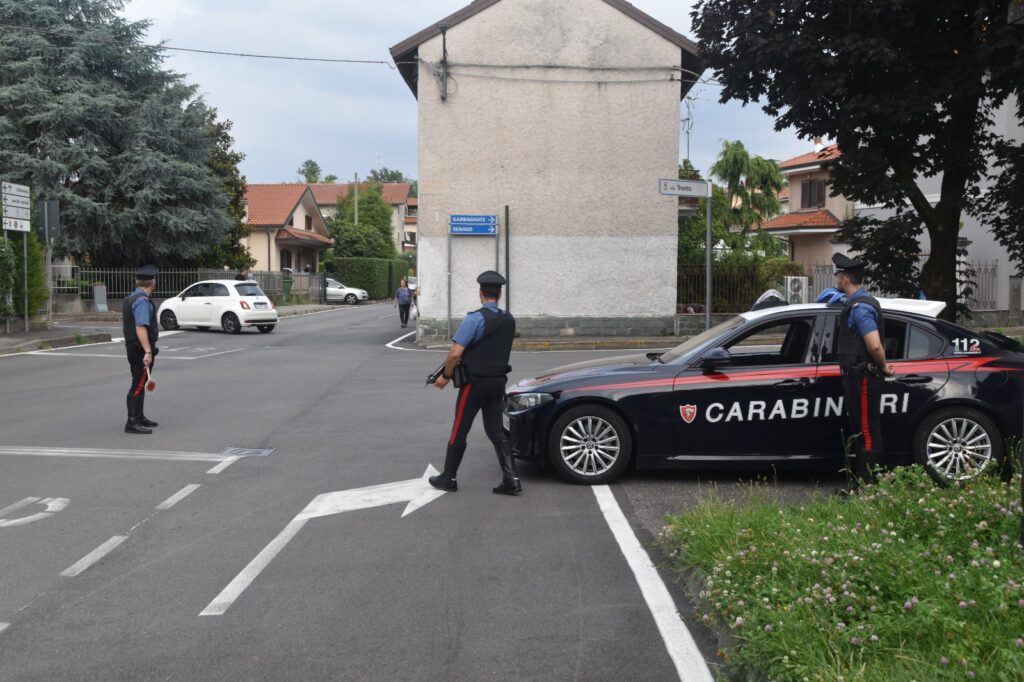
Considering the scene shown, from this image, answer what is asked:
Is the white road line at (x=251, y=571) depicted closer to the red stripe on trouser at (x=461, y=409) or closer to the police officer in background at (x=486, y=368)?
the red stripe on trouser at (x=461, y=409)

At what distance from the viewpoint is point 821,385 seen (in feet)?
24.8

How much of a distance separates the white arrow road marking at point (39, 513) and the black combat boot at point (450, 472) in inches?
107

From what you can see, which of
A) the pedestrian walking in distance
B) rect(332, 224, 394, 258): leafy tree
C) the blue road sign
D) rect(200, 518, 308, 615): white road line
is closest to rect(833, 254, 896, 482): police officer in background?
rect(200, 518, 308, 615): white road line

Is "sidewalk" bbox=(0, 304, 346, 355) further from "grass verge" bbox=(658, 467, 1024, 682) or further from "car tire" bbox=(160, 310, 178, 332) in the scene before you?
"grass verge" bbox=(658, 467, 1024, 682)

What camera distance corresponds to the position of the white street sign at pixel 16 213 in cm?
2152

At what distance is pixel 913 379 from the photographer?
24.4 feet

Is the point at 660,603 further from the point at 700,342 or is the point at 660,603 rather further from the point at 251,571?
the point at 700,342

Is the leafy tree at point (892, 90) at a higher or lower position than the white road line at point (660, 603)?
higher

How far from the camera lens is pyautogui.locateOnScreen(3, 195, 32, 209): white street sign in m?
21.5

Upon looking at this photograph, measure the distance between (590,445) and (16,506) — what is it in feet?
14.0

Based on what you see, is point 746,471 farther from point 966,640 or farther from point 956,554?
point 966,640

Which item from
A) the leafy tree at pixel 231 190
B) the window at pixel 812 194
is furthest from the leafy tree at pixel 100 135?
the window at pixel 812 194

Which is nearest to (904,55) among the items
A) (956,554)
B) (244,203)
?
(956,554)

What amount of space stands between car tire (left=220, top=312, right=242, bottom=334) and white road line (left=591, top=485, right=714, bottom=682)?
22455 millimetres
